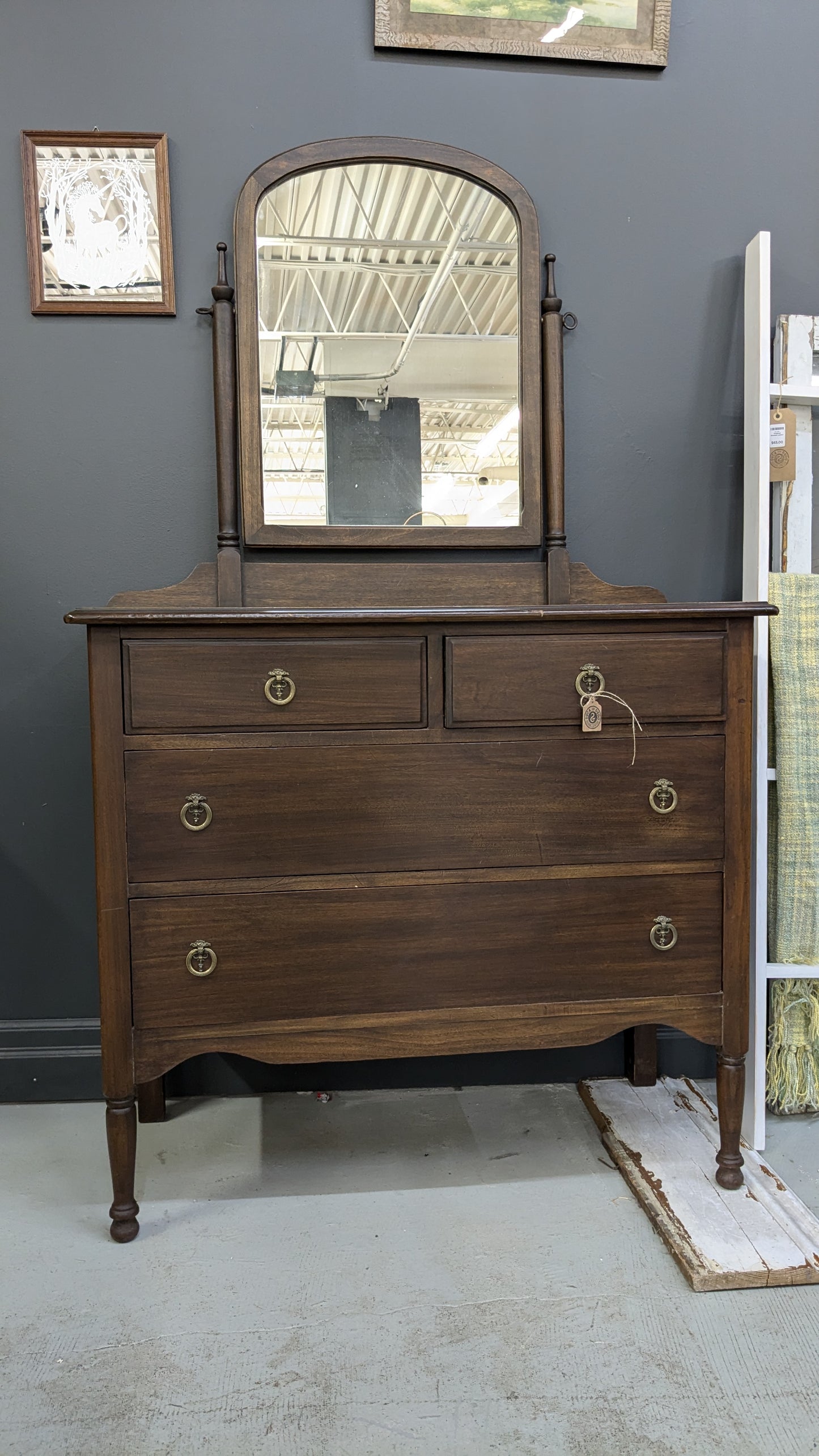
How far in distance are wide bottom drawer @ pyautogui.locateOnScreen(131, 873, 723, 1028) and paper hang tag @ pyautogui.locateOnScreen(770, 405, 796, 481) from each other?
1.02 metres

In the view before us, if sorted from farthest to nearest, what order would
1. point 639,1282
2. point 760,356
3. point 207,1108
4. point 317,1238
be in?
point 207,1108 → point 760,356 → point 317,1238 → point 639,1282

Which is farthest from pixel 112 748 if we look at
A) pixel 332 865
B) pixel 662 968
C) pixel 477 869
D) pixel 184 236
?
pixel 184 236

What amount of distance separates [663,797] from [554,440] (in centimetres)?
97

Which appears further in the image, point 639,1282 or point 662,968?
point 662,968

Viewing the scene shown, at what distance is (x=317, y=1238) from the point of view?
1.77 m

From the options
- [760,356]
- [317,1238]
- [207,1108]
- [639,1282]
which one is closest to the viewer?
[639,1282]

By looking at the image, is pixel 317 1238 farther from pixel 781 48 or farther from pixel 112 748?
pixel 781 48

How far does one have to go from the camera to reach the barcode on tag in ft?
7.13

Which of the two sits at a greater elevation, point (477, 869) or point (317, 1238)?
point (477, 869)

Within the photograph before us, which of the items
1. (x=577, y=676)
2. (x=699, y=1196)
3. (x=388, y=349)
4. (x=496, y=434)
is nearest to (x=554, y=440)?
(x=496, y=434)

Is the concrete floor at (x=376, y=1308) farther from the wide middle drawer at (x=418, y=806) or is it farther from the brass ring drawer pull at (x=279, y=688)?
the brass ring drawer pull at (x=279, y=688)

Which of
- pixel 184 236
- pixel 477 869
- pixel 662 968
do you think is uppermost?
pixel 184 236

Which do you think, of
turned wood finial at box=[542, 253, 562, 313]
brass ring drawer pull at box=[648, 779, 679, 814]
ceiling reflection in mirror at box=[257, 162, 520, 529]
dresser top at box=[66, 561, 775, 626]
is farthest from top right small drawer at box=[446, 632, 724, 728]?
turned wood finial at box=[542, 253, 562, 313]

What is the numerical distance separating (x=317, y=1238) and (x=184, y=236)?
2.25 metres
